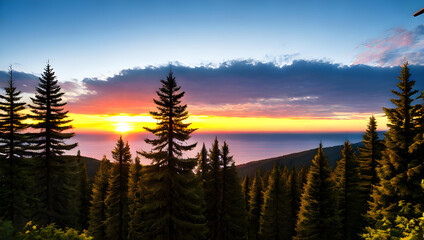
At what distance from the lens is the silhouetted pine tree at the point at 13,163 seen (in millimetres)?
19391

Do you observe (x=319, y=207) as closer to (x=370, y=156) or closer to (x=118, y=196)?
(x=370, y=156)

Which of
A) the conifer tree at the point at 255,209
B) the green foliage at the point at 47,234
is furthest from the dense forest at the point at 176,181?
the conifer tree at the point at 255,209

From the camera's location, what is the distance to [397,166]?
16.1m

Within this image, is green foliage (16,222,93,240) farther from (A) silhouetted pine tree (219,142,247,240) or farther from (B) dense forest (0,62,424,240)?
(A) silhouetted pine tree (219,142,247,240)

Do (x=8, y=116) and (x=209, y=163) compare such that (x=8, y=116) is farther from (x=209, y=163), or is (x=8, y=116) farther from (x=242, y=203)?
(x=242, y=203)

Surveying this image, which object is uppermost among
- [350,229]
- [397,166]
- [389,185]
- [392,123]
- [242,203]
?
[392,123]

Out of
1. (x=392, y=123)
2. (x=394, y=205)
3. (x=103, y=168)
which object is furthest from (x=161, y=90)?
(x=103, y=168)

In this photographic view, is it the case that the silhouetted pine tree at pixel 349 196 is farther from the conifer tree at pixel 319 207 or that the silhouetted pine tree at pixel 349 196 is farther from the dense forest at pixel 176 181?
the conifer tree at pixel 319 207

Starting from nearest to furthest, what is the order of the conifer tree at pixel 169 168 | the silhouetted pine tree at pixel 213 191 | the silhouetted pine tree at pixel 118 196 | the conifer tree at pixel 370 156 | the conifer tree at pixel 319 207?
the conifer tree at pixel 169 168 < the conifer tree at pixel 319 207 < the silhouetted pine tree at pixel 213 191 < the silhouetted pine tree at pixel 118 196 < the conifer tree at pixel 370 156

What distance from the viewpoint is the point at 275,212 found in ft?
117

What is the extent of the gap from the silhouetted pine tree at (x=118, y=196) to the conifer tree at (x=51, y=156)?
5.47 metres

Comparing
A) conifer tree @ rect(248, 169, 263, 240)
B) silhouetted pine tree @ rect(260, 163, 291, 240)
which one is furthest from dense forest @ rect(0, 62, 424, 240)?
conifer tree @ rect(248, 169, 263, 240)

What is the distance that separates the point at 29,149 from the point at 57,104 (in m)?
4.85

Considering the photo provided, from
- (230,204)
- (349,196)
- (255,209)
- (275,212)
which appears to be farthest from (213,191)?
(255,209)
